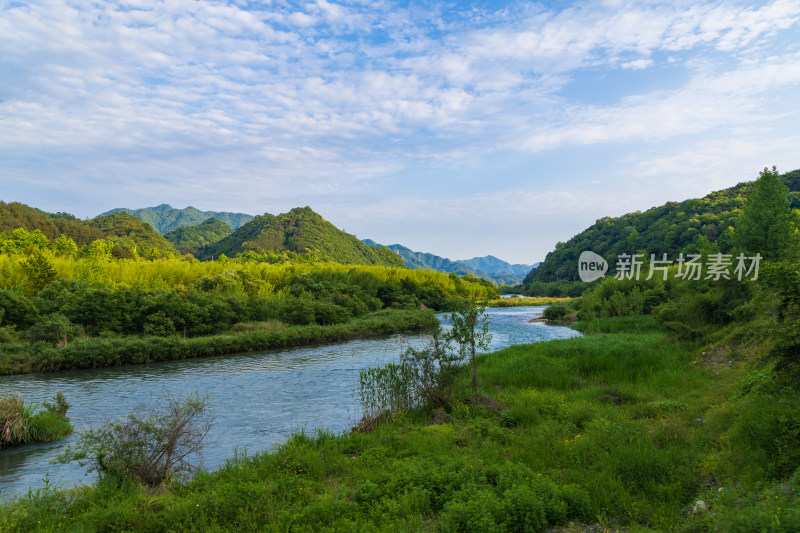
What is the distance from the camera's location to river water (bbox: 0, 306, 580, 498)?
9438mm

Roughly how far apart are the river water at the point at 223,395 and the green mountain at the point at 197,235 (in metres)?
107

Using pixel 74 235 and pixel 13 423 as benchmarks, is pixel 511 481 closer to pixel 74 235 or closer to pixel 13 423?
pixel 13 423

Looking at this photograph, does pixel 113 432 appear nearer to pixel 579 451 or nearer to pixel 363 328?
pixel 579 451

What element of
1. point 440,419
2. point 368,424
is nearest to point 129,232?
point 368,424

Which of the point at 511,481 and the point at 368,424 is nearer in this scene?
the point at 511,481

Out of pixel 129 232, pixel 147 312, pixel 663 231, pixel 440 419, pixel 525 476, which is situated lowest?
pixel 440 419

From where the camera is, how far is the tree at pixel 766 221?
909 inches

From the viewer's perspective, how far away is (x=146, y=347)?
22.5 metres

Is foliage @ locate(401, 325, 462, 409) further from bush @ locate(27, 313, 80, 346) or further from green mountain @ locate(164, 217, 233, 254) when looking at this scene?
green mountain @ locate(164, 217, 233, 254)

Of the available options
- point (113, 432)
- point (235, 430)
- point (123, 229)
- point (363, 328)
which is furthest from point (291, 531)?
point (123, 229)

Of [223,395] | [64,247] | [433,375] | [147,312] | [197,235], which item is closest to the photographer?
[433,375]

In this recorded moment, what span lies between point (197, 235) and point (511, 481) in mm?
149575

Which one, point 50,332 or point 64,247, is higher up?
point 64,247

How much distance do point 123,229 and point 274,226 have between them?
38708 mm
